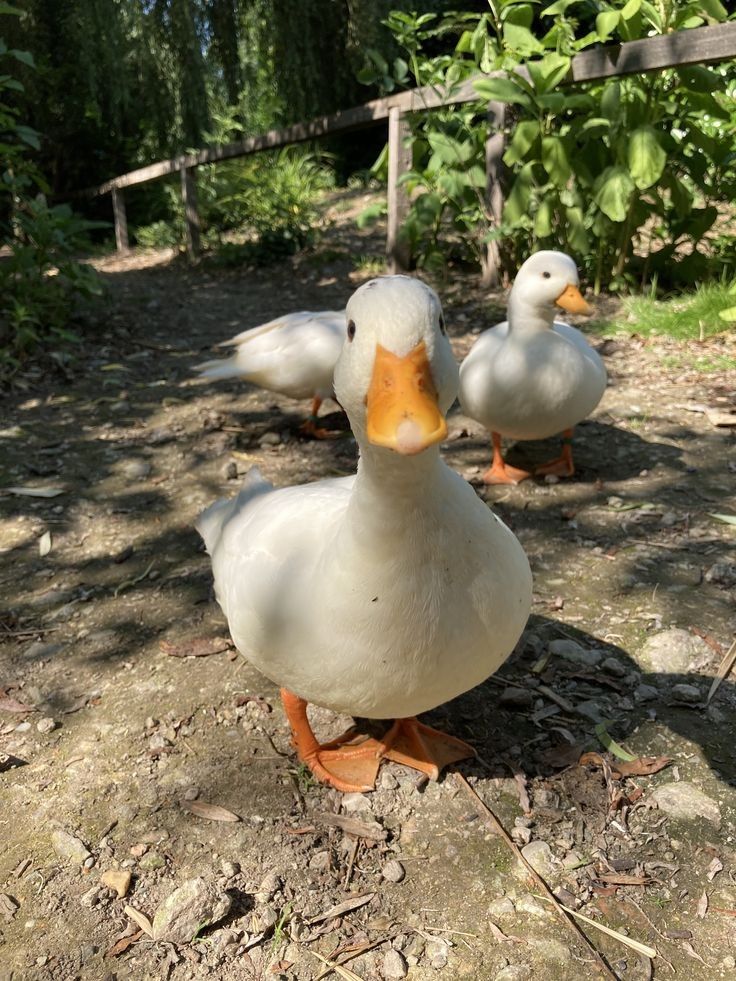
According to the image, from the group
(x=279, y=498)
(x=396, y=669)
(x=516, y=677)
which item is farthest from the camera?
(x=516, y=677)

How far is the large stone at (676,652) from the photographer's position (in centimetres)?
243

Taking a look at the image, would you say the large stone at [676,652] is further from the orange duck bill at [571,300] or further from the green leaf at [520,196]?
the green leaf at [520,196]

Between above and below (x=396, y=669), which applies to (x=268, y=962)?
below

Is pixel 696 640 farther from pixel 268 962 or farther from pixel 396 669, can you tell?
pixel 268 962

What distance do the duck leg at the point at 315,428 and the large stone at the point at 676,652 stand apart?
2.40 meters

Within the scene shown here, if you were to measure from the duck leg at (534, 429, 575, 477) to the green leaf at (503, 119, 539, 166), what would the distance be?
116 inches

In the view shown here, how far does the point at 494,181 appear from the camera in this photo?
6.43 m

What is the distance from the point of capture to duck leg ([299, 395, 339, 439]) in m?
4.42

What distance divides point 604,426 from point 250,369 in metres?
2.13

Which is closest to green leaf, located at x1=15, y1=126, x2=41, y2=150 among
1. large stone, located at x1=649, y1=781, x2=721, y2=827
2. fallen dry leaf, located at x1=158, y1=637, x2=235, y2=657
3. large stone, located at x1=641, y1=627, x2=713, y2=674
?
fallen dry leaf, located at x1=158, y1=637, x2=235, y2=657

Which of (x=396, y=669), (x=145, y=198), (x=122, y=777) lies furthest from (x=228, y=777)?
(x=145, y=198)

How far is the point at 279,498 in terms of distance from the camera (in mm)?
2162

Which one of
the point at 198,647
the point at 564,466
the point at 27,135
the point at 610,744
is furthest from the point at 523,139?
the point at 610,744

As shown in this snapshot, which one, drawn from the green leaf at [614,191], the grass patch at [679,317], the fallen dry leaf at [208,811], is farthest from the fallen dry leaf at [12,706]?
the green leaf at [614,191]
